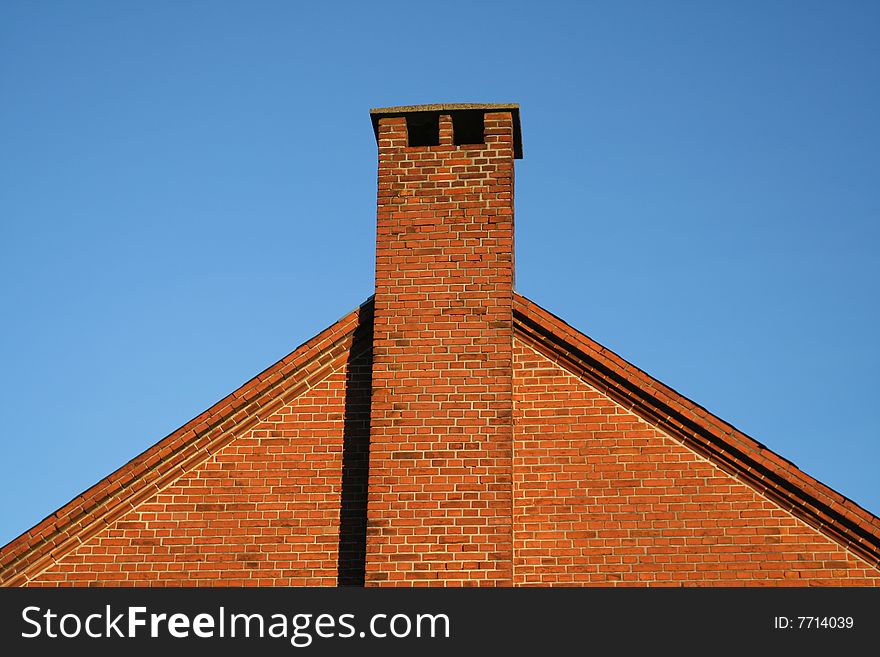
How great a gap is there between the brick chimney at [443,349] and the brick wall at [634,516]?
17.8 inches

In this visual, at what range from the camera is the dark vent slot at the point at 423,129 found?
37.1 feet

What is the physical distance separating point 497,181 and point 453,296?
4.15 ft

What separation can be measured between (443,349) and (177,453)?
101 inches

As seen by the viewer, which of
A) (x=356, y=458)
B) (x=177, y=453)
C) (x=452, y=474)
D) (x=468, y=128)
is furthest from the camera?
(x=468, y=128)

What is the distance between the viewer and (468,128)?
11336 mm

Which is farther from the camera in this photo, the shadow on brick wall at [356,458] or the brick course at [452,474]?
the shadow on brick wall at [356,458]

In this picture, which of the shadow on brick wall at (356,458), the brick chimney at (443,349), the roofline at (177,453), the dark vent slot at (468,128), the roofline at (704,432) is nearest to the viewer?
the brick chimney at (443,349)

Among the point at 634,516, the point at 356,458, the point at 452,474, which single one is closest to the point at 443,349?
the point at 452,474

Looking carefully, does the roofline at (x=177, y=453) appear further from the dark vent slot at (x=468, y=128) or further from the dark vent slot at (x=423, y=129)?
the dark vent slot at (x=468, y=128)

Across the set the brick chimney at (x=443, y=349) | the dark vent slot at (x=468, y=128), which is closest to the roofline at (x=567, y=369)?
the brick chimney at (x=443, y=349)

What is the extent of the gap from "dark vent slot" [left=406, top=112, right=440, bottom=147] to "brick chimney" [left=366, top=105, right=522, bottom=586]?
0.01 m

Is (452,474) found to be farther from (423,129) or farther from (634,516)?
(423,129)

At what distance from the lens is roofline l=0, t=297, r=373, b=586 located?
10.3 meters
